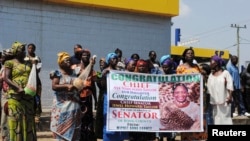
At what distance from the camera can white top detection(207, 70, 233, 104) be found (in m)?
8.04

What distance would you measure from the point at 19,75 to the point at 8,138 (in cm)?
87

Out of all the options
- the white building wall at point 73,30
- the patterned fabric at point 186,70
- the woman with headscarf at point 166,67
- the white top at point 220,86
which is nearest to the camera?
the patterned fabric at point 186,70

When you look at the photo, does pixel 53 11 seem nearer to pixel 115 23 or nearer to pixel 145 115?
pixel 115 23

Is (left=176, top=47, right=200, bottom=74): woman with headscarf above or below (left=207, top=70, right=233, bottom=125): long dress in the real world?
above

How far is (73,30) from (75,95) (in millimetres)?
6524

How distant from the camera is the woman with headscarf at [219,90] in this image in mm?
8047

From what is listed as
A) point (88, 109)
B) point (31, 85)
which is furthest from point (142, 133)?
point (31, 85)

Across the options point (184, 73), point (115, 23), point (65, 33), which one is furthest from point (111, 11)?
point (184, 73)

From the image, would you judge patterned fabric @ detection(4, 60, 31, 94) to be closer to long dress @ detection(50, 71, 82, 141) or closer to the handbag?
the handbag

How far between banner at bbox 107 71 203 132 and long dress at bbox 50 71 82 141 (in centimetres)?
69

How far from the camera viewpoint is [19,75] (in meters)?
6.55

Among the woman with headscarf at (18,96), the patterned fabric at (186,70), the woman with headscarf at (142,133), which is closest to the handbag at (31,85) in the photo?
the woman with headscarf at (18,96)

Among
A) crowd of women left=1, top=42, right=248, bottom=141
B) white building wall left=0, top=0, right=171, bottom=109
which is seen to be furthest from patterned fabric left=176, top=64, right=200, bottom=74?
white building wall left=0, top=0, right=171, bottom=109

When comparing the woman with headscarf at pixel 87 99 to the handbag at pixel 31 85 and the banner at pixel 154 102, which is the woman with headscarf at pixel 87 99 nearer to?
the banner at pixel 154 102
